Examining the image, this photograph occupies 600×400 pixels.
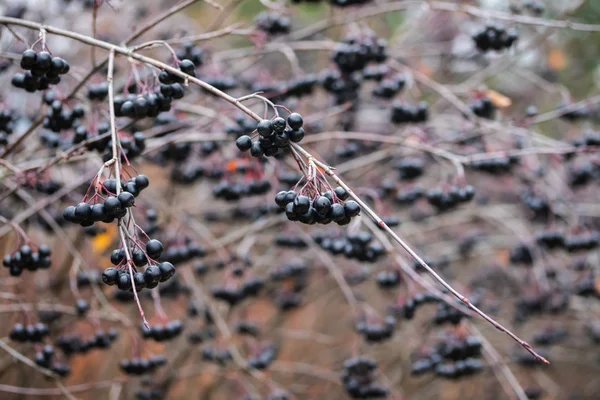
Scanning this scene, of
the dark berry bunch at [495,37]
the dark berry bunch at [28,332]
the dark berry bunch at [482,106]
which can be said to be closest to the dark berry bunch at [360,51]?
the dark berry bunch at [495,37]

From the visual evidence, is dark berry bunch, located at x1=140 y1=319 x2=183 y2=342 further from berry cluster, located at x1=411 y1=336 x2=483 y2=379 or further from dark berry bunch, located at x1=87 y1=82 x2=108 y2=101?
berry cluster, located at x1=411 y1=336 x2=483 y2=379

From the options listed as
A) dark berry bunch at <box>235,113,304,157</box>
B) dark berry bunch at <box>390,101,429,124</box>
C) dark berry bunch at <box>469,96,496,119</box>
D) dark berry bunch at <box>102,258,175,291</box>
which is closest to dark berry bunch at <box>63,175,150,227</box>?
dark berry bunch at <box>102,258,175,291</box>

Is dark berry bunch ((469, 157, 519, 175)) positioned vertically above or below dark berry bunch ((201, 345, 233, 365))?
above

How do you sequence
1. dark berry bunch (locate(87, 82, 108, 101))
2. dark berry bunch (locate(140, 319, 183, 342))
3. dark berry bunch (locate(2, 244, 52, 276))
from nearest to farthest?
dark berry bunch (locate(2, 244, 52, 276)), dark berry bunch (locate(87, 82, 108, 101)), dark berry bunch (locate(140, 319, 183, 342))

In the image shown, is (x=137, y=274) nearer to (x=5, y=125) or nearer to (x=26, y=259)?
(x=26, y=259)

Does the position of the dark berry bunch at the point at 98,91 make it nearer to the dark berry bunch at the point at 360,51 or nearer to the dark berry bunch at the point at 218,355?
the dark berry bunch at the point at 360,51
